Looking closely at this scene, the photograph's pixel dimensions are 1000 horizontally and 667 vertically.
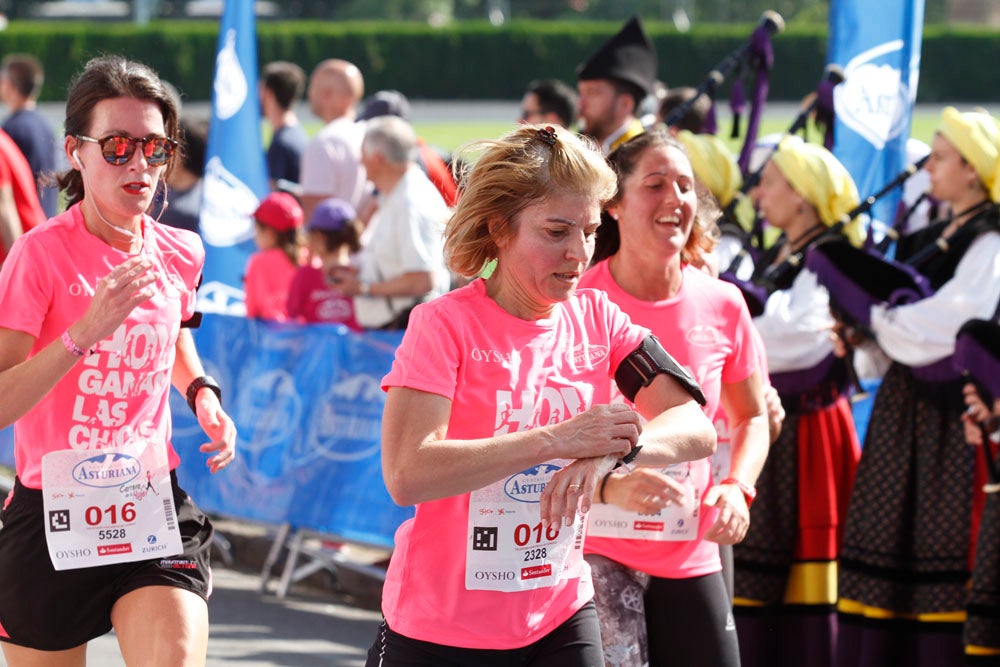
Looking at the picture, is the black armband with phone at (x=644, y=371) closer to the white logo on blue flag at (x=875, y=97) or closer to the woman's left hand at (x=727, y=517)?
the woman's left hand at (x=727, y=517)

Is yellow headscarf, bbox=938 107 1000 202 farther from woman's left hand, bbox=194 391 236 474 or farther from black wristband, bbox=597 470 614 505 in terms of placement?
woman's left hand, bbox=194 391 236 474

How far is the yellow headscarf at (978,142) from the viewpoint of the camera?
570 centimetres

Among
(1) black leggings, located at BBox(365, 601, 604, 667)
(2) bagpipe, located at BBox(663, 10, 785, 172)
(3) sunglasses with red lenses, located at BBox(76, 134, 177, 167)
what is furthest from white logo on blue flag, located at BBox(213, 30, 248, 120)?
(1) black leggings, located at BBox(365, 601, 604, 667)

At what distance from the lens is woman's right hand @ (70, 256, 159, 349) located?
11.0ft

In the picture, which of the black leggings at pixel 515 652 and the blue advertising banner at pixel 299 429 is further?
the blue advertising banner at pixel 299 429

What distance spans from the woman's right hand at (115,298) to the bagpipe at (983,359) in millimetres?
2994

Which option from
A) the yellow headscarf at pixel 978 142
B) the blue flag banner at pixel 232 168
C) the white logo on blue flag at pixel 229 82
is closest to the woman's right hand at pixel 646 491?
the yellow headscarf at pixel 978 142

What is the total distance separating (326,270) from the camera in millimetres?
7809

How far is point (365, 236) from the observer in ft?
28.1

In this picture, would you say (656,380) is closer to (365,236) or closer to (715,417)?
(715,417)

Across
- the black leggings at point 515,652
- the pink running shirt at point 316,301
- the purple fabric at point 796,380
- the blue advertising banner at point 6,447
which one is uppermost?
the pink running shirt at point 316,301

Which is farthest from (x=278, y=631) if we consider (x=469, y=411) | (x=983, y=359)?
(x=469, y=411)

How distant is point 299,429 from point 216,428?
3.58 metres

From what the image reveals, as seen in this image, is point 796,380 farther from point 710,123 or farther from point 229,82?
point 229,82
